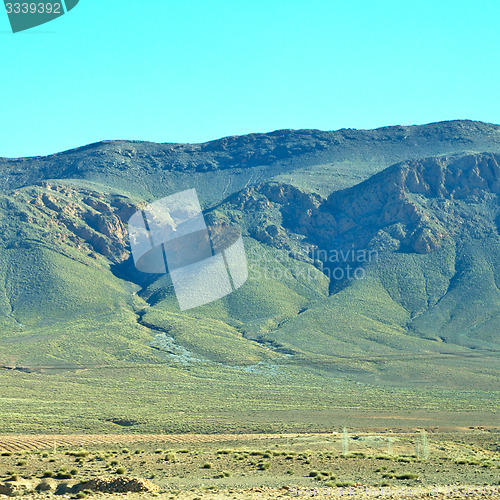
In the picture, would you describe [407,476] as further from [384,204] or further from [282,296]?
[384,204]

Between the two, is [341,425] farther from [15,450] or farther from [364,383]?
[364,383]

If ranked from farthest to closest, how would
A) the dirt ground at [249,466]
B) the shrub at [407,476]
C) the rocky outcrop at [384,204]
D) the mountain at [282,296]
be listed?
the rocky outcrop at [384,204] → the mountain at [282,296] → the shrub at [407,476] → the dirt ground at [249,466]

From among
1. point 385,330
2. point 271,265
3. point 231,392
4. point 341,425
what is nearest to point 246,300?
point 271,265

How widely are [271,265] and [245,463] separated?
106012 millimetres

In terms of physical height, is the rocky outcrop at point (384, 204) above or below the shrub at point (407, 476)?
above

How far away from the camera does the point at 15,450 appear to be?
128 ft

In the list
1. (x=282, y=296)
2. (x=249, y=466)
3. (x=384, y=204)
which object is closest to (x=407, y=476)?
(x=249, y=466)

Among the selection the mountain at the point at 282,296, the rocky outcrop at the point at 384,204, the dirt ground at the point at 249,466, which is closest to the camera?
the dirt ground at the point at 249,466

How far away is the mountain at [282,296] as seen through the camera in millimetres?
78688

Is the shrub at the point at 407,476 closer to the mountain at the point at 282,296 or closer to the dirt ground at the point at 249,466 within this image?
the dirt ground at the point at 249,466

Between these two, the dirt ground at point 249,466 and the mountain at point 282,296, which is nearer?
the dirt ground at point 249,466

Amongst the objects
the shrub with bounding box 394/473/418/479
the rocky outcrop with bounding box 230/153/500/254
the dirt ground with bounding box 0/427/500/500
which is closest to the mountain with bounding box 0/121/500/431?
the rocky outcrop with bounding box 230/153/500/254

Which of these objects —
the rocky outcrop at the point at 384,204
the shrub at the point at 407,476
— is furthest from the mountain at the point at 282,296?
the shrub at the point at 407,476

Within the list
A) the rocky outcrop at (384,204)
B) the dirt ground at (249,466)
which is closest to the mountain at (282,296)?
the rocky outcrop at (384,204)
